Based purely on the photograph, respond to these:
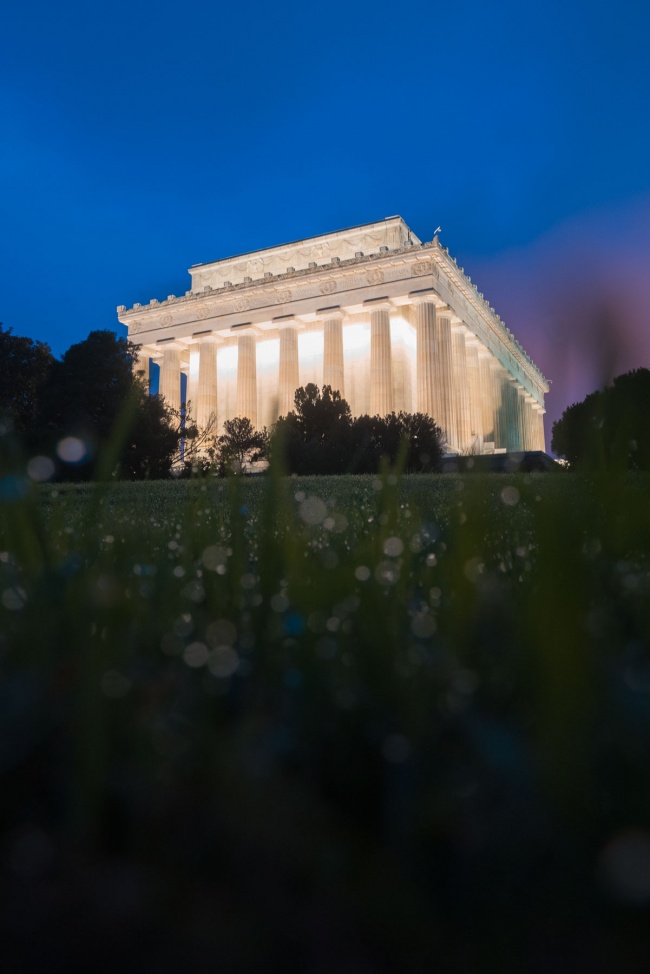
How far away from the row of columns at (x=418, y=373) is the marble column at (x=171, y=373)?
6cm

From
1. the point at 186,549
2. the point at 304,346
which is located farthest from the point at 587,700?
the point at 304,346

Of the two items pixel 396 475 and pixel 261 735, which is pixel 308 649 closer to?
pixel 261 735

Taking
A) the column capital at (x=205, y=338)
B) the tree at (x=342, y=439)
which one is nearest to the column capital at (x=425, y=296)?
the tree at (x=342, y=439)

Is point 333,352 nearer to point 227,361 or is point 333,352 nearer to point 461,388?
point 461,388

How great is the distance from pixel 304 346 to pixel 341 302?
567 cm

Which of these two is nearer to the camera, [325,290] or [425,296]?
[425,296]

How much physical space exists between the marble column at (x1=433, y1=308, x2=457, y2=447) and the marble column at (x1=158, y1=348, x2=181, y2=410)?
15.8 meters

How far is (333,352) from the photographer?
37.5 metres

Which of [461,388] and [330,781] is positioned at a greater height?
[461,388]

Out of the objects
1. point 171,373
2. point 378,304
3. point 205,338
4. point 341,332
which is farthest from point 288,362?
point 171,373

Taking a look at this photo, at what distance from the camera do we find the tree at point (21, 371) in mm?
27156

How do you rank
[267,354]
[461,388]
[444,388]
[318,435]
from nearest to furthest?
1. [318,435]
2. [444,388]
3. [461,388]
4. [267,354]

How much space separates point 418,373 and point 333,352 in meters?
4.85

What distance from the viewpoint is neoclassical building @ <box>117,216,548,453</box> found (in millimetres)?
35969
